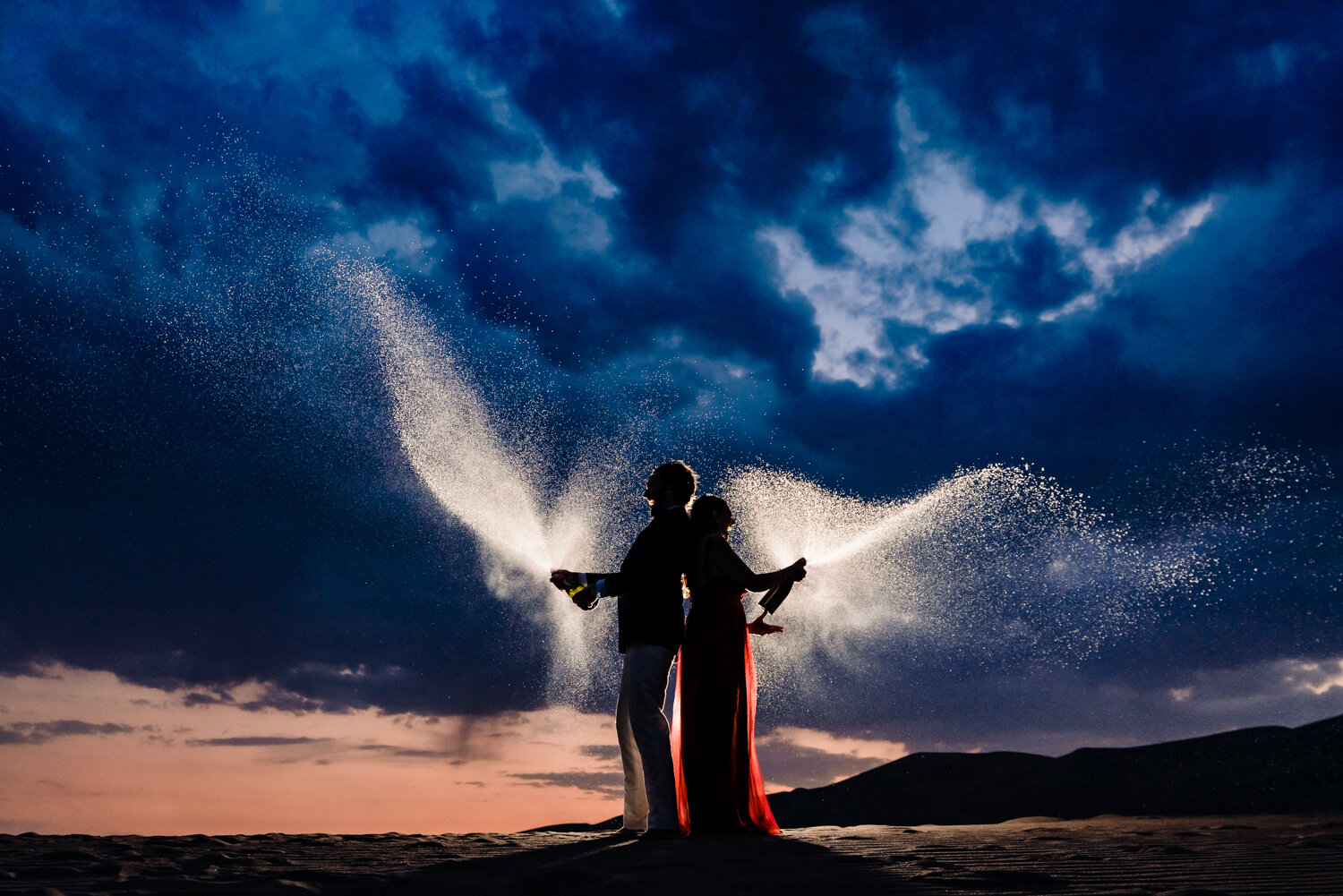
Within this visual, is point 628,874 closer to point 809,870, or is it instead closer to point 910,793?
point 809,870

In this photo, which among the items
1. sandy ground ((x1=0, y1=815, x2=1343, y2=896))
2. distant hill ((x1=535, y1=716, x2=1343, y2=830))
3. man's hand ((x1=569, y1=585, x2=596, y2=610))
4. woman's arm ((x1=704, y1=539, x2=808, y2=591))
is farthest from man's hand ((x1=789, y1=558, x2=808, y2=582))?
distant hill ((x1=535, y1=716, x2=1343, y2=830))

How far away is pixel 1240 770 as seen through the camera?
12477 millimetres

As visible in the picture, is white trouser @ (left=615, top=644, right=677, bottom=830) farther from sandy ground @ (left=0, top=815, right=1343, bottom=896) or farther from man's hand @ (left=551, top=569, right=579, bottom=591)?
man's hand @ (left=551, top=569, right=579, bottom=591)

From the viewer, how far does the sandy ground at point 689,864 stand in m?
4.21

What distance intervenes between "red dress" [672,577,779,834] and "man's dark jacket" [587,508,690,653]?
276 millimetres

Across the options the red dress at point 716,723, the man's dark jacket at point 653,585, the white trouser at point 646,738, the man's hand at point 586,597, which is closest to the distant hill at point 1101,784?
the red dress at point 716,723

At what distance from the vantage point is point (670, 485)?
7598 millimetres

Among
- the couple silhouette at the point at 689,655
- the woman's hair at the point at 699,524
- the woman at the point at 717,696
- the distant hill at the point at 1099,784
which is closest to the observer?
the couple silhouette at the point at 689,655

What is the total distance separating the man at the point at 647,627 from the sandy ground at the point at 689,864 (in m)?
0.59

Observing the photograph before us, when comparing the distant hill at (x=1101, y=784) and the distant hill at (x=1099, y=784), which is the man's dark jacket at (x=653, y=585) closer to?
the distant hill at (x=1099, y=784)

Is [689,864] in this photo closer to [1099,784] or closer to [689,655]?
[689,655]

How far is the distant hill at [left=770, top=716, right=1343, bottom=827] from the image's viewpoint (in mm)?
11656

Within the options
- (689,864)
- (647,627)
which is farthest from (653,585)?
(689,864)

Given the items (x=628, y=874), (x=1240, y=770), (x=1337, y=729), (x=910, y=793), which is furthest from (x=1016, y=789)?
(x=628, y=874)
